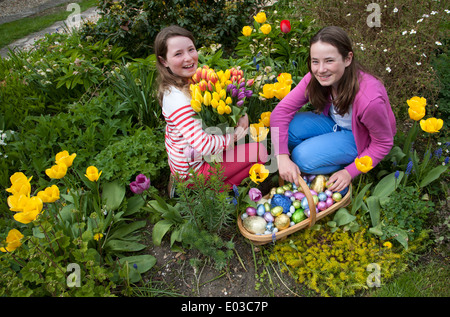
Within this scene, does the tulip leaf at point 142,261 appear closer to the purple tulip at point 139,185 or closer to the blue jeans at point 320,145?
the purple tulip at point 139,185

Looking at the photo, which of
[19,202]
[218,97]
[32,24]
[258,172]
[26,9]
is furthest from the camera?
[26,9]

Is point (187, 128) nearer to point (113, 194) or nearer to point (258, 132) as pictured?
point (258, 132)

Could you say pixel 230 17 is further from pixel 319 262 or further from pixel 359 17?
pixel 319 262

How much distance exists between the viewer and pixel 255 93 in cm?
220

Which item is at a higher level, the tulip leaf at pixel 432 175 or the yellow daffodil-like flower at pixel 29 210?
the yellow daffodil-like flower at pixel 29 210

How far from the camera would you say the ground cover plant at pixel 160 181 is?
1.63m

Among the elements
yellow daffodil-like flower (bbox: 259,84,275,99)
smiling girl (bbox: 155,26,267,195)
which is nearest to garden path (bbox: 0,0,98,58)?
smiling girl (bbox: 155,26,267,195)

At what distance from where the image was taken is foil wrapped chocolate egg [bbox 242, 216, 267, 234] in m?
1.77

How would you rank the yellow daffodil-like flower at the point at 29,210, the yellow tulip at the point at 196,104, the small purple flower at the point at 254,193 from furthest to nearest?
1. the small purple flower at the point at 254,193
2. the yellow tulip at the point at 196,104
3. the yellow daffodil-like flower at the point at 29,210

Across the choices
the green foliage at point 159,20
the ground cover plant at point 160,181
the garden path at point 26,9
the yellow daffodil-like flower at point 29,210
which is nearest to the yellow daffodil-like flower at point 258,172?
the ground cover plant at point 160,181

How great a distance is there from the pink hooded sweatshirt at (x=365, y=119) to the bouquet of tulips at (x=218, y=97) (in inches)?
14.9

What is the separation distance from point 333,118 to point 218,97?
938 millimetres

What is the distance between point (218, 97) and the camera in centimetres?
158

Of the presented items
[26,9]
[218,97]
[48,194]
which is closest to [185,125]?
[218,97]
